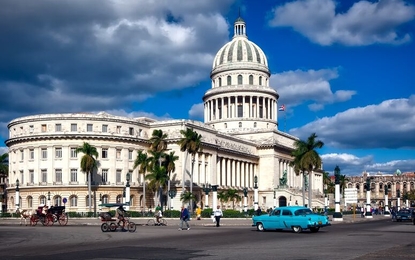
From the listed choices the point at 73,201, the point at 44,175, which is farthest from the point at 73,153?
the point at 73,201

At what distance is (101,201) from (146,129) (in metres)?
16.3

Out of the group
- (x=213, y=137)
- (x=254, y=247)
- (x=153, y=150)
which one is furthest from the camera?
(x=213, y=137)

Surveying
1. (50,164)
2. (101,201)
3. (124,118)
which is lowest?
(101,201)

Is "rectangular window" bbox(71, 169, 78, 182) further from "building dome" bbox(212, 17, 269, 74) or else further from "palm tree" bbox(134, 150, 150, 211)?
"building dome" bbox(212, 17, 269, 74)

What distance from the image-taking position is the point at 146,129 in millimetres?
100500

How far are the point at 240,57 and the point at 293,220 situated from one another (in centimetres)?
10288

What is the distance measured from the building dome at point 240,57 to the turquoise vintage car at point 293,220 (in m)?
99.1

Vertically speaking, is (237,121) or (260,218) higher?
(237,121)

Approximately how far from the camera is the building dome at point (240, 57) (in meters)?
137

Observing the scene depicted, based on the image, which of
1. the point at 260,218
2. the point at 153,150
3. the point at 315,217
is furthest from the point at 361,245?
the point at 153,150

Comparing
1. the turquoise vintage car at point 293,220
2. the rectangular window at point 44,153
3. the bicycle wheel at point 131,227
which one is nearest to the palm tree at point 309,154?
the rectangular window at point 44,153

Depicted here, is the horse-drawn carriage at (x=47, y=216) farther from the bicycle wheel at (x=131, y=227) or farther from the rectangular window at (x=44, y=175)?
the rectangular window at (x=44, y=175)

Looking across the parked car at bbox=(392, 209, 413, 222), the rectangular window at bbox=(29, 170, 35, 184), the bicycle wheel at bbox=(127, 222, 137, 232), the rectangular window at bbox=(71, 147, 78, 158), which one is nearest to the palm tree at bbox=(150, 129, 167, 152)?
the rectangular window at bbox=(71, 147, 78, 158)

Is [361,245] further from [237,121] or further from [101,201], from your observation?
[237,121]
